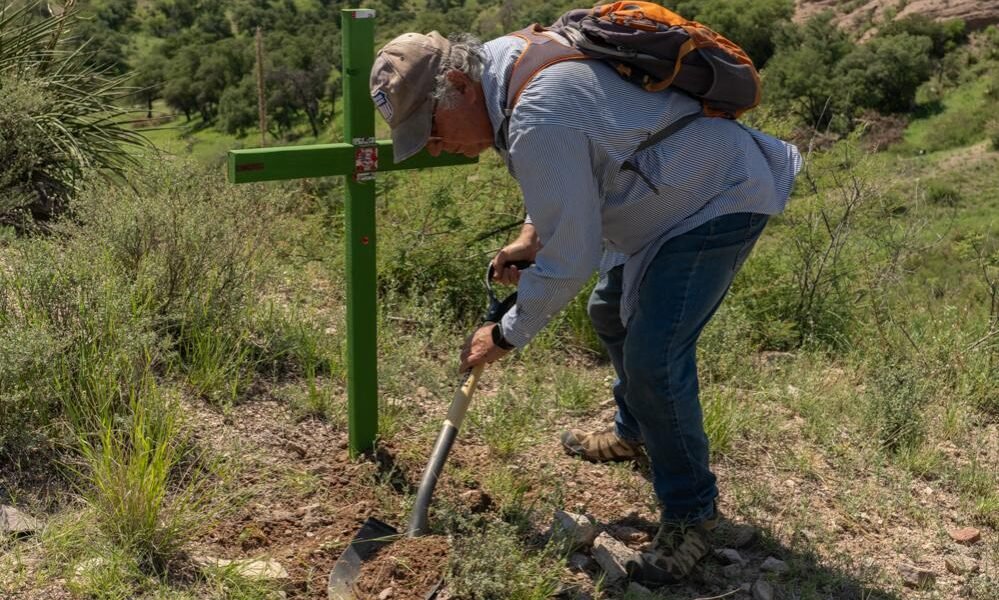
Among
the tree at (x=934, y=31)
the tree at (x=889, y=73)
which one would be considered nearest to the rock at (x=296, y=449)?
the tree at (x=889, y=73)

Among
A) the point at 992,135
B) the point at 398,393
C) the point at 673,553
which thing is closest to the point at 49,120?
the point at 398,393

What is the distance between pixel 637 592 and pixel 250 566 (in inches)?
43.3

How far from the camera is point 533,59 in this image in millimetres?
2436

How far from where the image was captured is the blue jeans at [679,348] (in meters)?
2.62

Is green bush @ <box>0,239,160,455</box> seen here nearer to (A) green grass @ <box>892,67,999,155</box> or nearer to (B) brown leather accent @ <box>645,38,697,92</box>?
(B) brown leather accent @ <box>645,38,697,92</box>

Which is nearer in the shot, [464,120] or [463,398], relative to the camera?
[464,120]

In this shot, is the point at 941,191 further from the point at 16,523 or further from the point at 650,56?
the point at 16,523

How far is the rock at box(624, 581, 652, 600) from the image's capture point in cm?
278

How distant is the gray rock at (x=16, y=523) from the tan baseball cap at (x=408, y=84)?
1451 millimetres

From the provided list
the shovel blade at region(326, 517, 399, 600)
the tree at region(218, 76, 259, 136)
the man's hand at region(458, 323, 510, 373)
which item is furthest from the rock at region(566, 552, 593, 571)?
the tree at region(218, 76, 259, 136)

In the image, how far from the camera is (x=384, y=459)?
3305 mm

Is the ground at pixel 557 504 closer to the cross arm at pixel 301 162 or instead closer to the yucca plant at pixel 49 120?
the cross arm at pixel 301 162

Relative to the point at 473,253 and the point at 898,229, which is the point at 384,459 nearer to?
the point at 473,253

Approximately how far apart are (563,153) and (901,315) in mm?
3610
